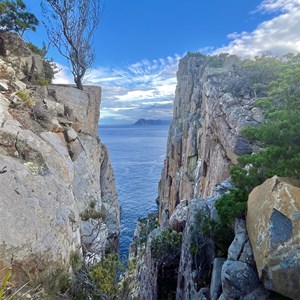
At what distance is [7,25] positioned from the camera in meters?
16.5

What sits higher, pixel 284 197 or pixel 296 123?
pixel 296 123

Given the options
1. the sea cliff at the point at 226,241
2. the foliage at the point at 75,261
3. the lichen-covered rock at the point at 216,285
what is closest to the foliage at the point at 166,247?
the sea cliff at the point at 226,241

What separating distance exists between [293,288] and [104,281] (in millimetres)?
4708

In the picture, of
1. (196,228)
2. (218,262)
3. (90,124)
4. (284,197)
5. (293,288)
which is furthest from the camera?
(90,124)

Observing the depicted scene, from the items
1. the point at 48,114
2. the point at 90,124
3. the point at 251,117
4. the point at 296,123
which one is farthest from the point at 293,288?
the point at 251,117

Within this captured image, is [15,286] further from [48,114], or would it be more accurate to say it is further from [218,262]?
[48,114]

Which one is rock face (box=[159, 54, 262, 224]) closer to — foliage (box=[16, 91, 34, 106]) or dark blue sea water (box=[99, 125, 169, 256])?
dark blue sea water (box=[99, 125, 169, 256])

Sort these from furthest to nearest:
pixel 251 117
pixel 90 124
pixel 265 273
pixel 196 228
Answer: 1. pixel 251 117
2. pixel 90 124
3. pixel 196 228
4. pixel 265 273

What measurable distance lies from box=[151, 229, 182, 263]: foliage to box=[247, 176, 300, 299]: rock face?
280 inches

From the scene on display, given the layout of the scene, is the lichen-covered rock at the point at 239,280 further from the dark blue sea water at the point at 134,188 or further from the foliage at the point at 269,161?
the dark blue sea water at the point at 134,188

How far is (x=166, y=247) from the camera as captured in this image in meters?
12.9

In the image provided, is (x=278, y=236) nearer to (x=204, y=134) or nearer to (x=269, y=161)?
(x=269, y=161)

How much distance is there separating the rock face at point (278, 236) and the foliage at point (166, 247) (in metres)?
7.12

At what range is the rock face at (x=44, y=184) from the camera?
6.57 meters
